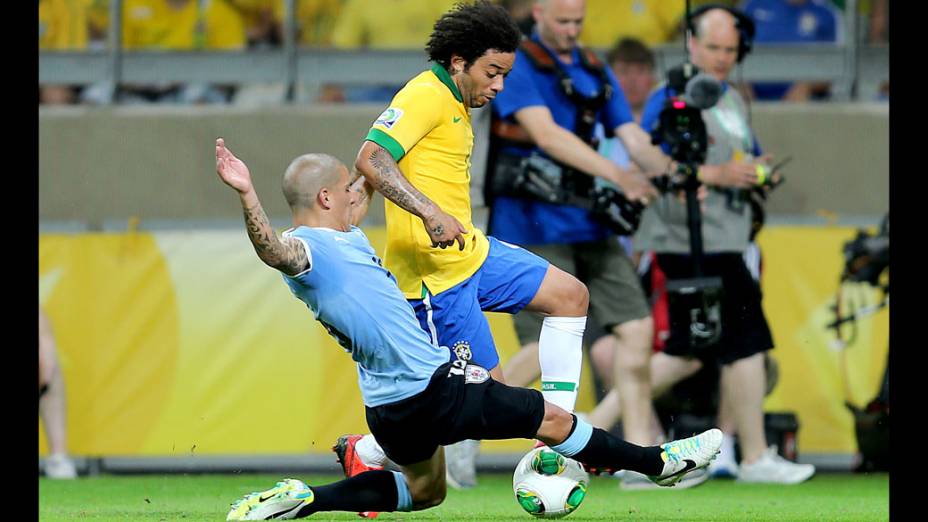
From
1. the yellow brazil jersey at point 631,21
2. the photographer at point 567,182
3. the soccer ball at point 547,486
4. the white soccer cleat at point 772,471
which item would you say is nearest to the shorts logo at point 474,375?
the soccer ball at point 547,486

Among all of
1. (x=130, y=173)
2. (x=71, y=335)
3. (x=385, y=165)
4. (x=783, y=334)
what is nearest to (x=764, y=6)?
(x=783, y=334)

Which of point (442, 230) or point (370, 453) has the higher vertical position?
point (442, 230)

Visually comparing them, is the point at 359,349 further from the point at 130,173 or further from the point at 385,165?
the point at 130,173

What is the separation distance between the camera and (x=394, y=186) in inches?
249

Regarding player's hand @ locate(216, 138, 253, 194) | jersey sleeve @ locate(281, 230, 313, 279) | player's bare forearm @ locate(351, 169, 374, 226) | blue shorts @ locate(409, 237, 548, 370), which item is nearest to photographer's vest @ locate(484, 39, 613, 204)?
blue shorts @ locate(409, 237, 548, 370)

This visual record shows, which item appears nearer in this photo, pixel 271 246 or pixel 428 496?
pixel 271 246

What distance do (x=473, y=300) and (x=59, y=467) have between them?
4.30 m

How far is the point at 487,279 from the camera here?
6.82 metres

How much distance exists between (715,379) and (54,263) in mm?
4159

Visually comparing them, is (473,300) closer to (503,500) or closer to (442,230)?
(442,230)

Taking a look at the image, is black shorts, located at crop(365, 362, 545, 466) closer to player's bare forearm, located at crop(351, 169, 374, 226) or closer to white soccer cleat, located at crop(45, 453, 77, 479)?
player's bare forearm, located at crop(351, 169, 374, 226)

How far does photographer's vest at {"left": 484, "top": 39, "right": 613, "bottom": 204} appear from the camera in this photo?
8820 millimetres

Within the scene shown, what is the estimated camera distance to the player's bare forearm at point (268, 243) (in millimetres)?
5570

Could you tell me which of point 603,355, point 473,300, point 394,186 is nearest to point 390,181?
point 394,186
